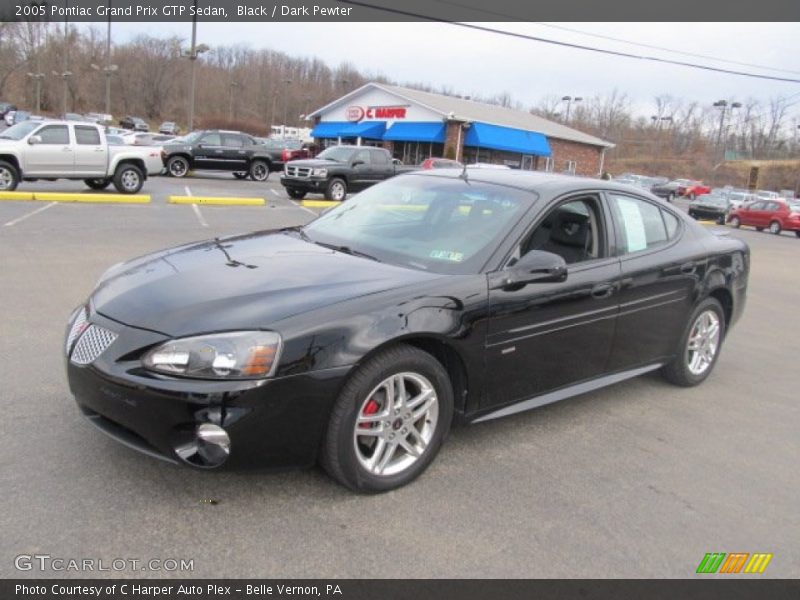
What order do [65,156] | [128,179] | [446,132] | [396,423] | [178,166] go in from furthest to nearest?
[446,132] → [178,166] → [128,179] → [65,156] → [396,423]

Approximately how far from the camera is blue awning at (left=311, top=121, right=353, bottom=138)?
43844 mm

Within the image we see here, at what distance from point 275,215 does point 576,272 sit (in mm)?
12614

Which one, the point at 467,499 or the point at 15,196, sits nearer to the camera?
the point at 467,499

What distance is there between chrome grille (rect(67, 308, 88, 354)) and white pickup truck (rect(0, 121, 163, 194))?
14.7 meters

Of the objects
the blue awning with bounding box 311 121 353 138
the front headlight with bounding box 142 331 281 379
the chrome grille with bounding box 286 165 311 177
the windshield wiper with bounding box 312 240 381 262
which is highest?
the blue awning with bounding box 311 121 353 138

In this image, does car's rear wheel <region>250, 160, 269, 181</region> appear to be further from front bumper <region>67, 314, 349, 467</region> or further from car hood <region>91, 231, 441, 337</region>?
front bumper <region>67, 314, 349, 467</region>

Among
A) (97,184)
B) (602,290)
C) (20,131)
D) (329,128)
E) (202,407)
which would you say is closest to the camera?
(202,407)

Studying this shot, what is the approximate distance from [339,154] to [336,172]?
104 centimetres

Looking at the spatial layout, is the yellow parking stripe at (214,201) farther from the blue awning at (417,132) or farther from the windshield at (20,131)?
the blue awning at (417,132)

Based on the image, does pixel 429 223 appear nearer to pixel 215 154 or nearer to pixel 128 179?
pixel 128 179

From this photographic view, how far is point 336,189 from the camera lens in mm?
Result: 20484

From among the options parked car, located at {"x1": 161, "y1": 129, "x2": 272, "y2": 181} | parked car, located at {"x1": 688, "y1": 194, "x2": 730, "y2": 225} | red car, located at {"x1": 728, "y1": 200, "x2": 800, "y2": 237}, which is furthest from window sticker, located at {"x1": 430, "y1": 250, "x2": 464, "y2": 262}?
parked car, located at {"x1": 688, "y1": 194, "x2": 730, "y2": 225}

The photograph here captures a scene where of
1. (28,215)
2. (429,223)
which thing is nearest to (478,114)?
(28,215)

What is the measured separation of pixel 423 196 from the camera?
4.39 metres
